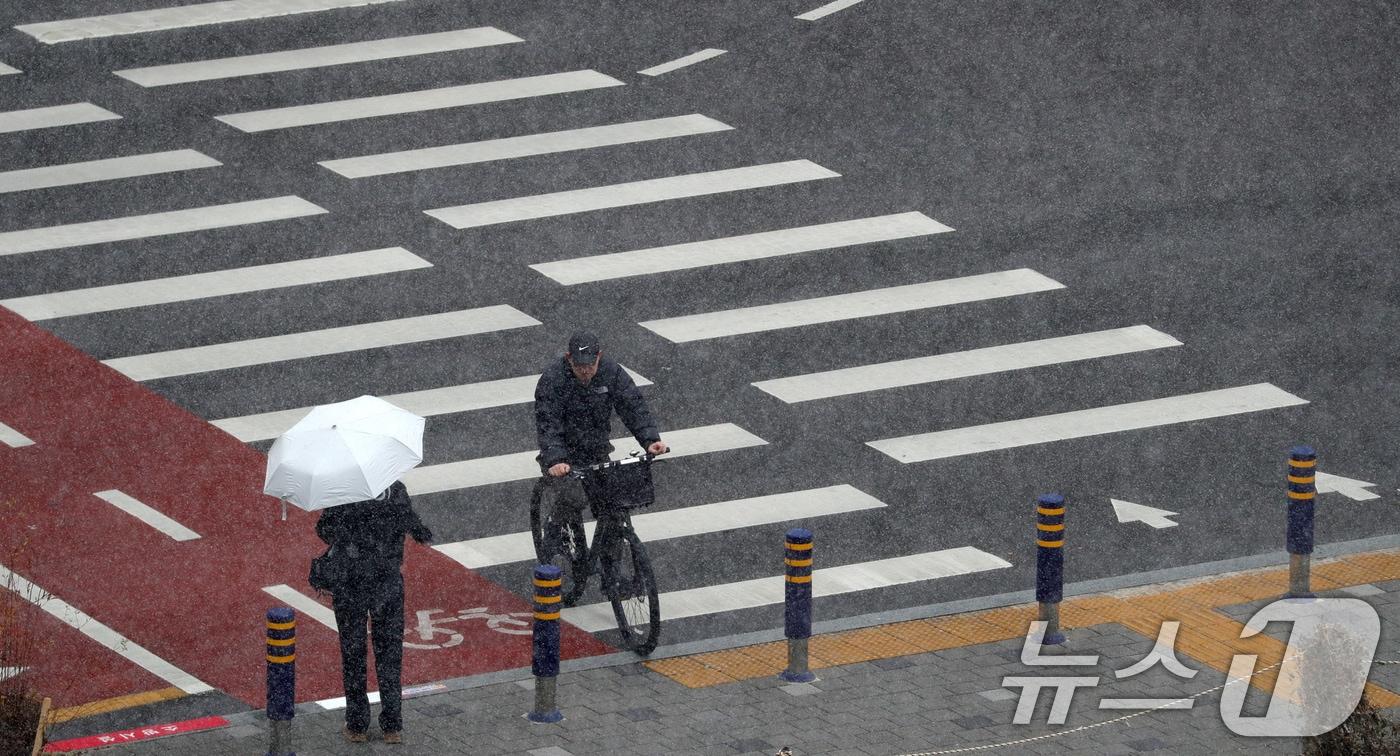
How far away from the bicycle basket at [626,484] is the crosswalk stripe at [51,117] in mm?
10747

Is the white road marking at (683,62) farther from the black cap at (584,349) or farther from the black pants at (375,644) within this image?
the black pants at (375,644)

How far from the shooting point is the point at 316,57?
81.8 ft

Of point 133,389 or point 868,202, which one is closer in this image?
point 133,389

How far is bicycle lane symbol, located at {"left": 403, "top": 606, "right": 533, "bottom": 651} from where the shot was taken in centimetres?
1480

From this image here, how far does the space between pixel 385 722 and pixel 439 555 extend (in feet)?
9.64

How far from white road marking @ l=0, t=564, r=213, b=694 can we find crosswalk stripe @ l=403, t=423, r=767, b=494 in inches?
110

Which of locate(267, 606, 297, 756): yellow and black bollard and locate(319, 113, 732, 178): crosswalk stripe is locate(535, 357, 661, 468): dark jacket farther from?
locate(319, 113, 732, 178): crosswalk stripe

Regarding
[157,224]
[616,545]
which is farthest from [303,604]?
[157,224]

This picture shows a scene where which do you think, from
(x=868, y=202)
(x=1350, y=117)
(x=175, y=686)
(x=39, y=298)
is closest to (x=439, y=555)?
→ (x=175, y=686)

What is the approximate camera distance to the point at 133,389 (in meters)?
18.4

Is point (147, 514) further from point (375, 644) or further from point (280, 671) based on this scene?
point (280, 671)

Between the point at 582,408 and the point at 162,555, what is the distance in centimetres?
321

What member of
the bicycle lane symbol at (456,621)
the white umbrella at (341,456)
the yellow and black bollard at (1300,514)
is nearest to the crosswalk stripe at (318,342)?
the bicycle lane symbol at (456,621)

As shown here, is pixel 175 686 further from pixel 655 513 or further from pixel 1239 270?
pixel 1239 270
